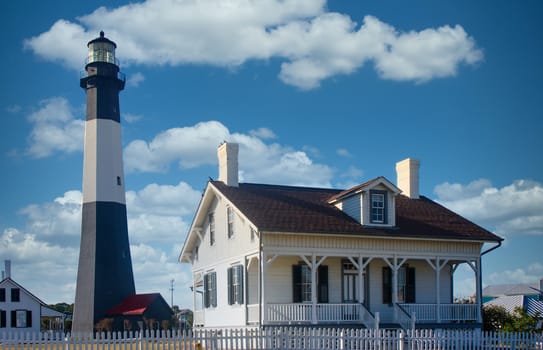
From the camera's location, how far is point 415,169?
33.8 meters

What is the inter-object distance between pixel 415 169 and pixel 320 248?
27.4 ft

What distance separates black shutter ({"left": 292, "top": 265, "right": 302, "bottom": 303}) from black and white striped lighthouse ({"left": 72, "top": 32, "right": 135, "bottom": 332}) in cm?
1837

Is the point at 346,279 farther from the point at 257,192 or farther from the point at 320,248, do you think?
the point at 257,192

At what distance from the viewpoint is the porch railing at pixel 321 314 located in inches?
1048

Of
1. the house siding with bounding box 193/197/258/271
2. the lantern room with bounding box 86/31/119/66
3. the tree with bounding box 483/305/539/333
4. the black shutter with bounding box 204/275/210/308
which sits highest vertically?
the lantern room with bounding box 86/31/119/66

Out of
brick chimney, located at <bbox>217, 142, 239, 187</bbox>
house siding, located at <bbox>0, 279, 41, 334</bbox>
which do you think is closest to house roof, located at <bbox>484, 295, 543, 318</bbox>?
brick chimney, located at <bbox>217, 142, 239, 187</bbox>

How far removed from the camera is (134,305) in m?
43.0

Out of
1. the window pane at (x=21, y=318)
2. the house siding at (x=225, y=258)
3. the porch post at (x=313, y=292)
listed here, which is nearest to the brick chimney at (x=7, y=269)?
the window pane at (x=21, y=318)

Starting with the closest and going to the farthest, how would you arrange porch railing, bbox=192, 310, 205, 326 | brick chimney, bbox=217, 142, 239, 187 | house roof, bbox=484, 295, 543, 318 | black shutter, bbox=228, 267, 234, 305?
black shutter, bbox=228, 267, 234, 305 < brick chimney, bbox=217, 142, 239, 187 < porch railing, bbox=192, 310, 205, 326 < house roof, bbox=484, 295, 543, 318

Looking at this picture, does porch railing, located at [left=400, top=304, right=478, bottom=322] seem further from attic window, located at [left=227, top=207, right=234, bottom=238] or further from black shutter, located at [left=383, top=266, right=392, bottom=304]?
attic window, located at [left=227, top=207, right=234, bottom=238]

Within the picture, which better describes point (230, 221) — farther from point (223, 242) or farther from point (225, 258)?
point (225, 258)

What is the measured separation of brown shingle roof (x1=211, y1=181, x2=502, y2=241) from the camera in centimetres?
2719

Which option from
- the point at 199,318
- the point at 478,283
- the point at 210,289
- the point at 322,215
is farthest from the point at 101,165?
the point at 478,283

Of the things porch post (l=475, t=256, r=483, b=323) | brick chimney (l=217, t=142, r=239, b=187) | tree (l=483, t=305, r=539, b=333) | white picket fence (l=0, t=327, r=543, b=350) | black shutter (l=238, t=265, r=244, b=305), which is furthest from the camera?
brick chimney (l=217, t=142, r=239, b=187)
